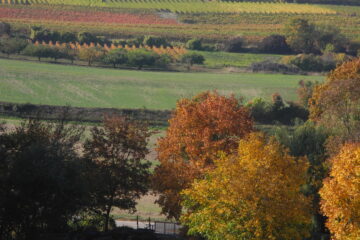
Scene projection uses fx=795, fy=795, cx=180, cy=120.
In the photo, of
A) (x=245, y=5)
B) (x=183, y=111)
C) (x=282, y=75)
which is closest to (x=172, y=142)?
(x=183, y=111)

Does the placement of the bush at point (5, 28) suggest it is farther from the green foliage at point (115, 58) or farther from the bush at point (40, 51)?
the green foliage at point (115, 58)

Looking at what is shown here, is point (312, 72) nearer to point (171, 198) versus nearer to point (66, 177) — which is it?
point (171, 198)

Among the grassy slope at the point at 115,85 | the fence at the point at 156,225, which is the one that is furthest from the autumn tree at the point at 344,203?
the grassy slope at the point at 115,85

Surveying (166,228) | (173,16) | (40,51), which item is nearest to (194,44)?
(40,51)

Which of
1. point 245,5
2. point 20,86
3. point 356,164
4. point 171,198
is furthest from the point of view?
point 245,5

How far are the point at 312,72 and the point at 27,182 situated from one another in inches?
3253

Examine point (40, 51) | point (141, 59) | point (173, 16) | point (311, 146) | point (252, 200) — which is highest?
point (173, 16)

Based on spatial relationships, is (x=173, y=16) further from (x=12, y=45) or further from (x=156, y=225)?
(x=156, y=225)

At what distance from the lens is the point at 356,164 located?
39531 millimetres

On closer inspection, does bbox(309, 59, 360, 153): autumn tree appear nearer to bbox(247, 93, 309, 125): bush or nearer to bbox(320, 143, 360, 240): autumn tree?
bbox(247, 93, 309, 125): bush

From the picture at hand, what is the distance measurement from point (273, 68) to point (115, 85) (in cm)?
2865

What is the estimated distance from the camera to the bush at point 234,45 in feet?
447

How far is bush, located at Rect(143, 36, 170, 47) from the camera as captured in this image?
136 meters

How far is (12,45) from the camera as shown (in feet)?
370
